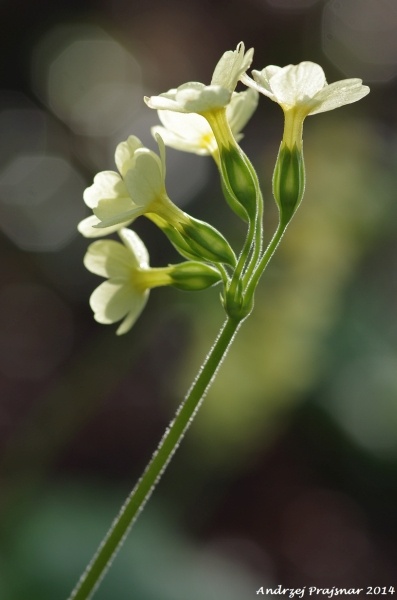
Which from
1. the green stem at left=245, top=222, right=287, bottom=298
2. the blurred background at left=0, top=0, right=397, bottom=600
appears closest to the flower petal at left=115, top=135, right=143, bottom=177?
the green stem at left=245, top=222, right=287, bottom=298

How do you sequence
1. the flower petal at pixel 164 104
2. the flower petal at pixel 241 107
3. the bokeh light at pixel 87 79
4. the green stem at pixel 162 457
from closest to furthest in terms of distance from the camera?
the green stem at pixel 162 457
the flower petal at pixel 164 104
the flower petal at pixel 241 107
the bokeh light at pixel 87 79

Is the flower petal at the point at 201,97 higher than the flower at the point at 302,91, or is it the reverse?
the flower petal at the point at 201,97

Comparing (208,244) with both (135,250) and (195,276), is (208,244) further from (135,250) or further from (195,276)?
(135,250)

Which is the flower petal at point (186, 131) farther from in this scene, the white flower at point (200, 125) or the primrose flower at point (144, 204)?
the primrose flower at point (144, 204)

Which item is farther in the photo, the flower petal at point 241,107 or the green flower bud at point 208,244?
the flower petal at point 241,107

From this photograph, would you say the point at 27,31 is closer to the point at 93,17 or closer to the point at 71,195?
the point at 93,17

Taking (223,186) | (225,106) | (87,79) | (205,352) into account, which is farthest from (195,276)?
(87,79)

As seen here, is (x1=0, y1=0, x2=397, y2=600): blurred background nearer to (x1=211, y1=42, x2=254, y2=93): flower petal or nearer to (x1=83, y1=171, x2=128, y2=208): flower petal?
(x1=83, y1=171, x2=128, y2=208): flower petal

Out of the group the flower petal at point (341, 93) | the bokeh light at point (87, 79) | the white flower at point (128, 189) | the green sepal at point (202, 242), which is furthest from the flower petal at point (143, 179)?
the bokeh light at point (87, 79)
